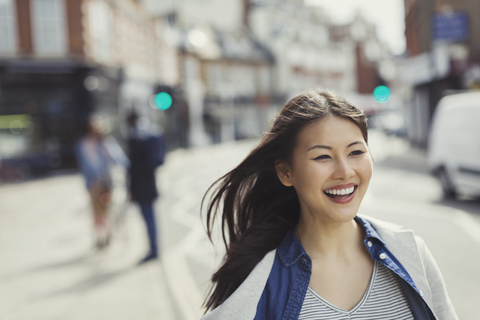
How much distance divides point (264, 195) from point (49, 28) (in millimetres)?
19998

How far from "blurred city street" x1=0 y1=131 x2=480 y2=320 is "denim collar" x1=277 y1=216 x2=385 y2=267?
64cm

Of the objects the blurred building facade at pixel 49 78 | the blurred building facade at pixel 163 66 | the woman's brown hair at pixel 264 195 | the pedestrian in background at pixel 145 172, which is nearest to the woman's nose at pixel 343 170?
the woman's brown hair at pixel 264 195

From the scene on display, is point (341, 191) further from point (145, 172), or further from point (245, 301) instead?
point (145, 172)

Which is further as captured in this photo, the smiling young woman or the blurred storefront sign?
the blurred storefront sign

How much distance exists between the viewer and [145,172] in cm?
614

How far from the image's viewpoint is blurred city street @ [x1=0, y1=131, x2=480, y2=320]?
446 cm

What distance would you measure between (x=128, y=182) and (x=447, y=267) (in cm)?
413

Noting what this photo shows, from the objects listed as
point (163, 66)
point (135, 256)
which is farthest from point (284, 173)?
point (163, 66)

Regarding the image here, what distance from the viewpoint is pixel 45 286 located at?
519cm

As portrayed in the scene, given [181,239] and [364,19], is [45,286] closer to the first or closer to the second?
[181,239]

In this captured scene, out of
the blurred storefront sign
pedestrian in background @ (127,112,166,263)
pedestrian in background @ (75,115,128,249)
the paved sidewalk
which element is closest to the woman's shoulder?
the paved sidewalk

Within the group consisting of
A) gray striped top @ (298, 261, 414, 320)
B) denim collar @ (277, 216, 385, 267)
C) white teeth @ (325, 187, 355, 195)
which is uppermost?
white teeth @ (325, 187, 355, 195)

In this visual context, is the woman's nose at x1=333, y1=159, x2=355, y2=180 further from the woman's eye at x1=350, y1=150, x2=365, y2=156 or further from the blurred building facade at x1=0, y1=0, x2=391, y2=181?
Answer: the blurred building facade at x1=0, y1=0, x2=391, y2=181

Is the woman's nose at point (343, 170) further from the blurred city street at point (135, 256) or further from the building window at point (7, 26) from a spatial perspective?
the building window at point (7, 26)
